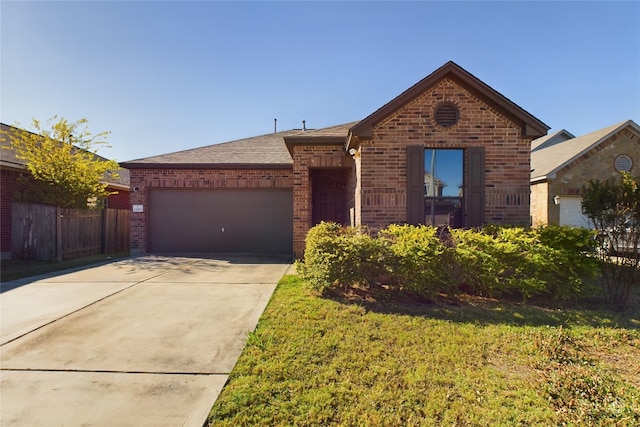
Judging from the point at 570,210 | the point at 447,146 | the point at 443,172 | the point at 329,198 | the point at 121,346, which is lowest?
the point at 121,346

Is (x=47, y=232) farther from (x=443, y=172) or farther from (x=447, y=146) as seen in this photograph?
(x=447, y=146)

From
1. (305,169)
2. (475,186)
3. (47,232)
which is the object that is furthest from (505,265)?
(47,232)

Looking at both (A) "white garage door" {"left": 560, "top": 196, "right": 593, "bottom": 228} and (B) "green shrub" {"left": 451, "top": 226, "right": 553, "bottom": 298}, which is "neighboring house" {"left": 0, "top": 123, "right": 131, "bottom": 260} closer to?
(B) "green shrub" {"left": 451, "top": 226, "right": 553, "bottom": 298}

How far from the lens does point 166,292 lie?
6.23m

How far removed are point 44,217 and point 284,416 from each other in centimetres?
1217

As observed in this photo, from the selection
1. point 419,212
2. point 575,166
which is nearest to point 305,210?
point 419,212

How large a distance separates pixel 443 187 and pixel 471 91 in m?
Result: 2.34

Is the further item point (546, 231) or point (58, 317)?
point (546, 231)

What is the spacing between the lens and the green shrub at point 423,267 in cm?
524

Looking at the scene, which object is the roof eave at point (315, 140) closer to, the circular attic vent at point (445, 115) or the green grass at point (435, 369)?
the circular attic vent at point (445, 115)

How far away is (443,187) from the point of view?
7.54m

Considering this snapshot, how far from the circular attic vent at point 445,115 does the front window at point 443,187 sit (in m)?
0.63

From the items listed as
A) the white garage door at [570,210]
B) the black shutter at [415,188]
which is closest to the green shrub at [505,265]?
the black shutter at [415,188]

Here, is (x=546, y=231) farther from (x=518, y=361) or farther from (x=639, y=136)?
(x=639, y=136)
